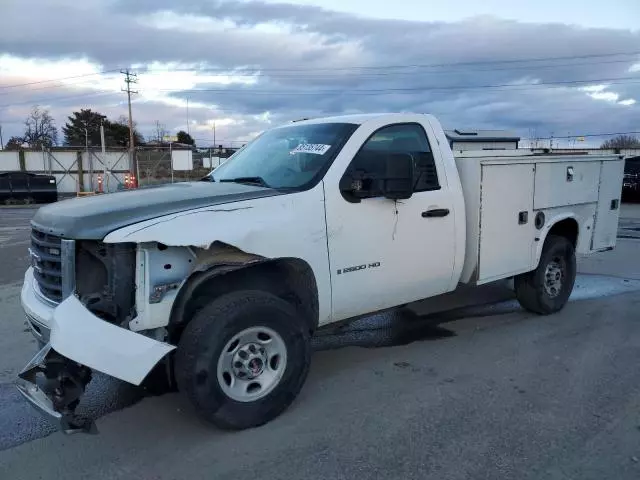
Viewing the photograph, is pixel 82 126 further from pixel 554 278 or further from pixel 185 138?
pixel 554 278

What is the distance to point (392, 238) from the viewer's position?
4398 mm

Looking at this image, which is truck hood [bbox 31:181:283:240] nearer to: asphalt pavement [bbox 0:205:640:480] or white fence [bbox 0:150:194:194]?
asphalt pavement [bbox 0:205:640:480]

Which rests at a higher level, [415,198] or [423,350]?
[415,198]

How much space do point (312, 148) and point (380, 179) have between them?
24.8 inches

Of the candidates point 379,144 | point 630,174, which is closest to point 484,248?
point 379,144

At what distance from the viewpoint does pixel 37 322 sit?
3607 mm

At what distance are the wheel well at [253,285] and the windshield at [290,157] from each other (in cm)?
62

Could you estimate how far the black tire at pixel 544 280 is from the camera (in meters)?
6.04

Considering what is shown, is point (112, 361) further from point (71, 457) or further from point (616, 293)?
point (616, 293)

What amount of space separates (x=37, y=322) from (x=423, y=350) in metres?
3.32

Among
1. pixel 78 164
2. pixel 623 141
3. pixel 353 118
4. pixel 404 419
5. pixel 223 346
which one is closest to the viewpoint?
pixel 223 346

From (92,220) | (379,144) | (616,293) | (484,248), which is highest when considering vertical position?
(379,144)

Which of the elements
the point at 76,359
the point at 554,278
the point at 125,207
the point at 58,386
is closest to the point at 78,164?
the point at 554,278

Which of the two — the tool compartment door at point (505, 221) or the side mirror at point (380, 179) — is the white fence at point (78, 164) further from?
the side mirror at point (380, 179)
